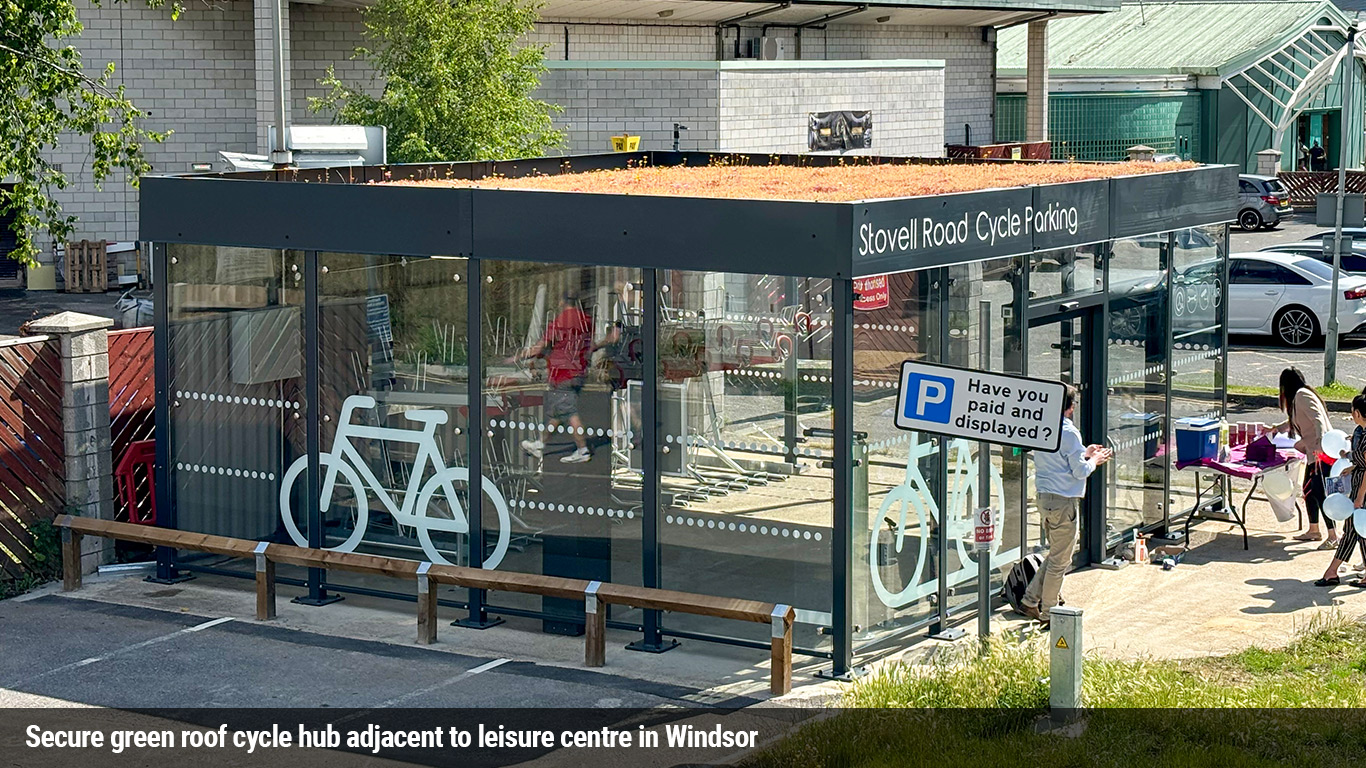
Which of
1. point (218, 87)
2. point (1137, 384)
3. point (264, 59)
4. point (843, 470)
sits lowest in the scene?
point (843, 470)

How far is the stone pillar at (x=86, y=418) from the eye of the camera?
1290cm

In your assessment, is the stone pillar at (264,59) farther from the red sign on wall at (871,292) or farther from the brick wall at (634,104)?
the red sign on wall at (871,292)

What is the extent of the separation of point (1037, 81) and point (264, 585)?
37.4 m

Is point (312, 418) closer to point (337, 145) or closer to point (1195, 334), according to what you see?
point (337, 145)

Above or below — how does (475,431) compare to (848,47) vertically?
below

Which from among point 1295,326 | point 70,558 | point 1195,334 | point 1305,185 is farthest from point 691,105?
point 1305,185

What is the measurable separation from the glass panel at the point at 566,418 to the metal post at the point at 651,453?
0.28ft

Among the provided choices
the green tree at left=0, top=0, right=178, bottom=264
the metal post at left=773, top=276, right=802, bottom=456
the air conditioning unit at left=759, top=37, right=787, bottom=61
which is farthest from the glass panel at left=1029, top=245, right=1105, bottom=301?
the air conditioning unit at left=759, top=37, right=787, bottom=61

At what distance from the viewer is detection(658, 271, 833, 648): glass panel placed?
1073 cm

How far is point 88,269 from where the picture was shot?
30859mm

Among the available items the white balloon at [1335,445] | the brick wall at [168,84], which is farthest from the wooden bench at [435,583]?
the brick wall at [168,84]

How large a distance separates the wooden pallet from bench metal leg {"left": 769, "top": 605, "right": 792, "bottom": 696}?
23.5m

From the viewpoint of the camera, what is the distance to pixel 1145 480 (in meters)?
14.3

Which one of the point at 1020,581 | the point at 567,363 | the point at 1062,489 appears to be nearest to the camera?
the point at 567,363
